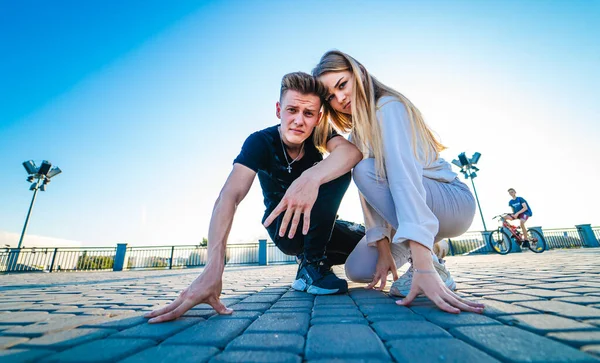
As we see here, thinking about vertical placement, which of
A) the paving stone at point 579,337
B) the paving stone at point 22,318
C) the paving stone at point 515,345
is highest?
the paving stone at point 22,318

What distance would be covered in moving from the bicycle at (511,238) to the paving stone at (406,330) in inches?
538

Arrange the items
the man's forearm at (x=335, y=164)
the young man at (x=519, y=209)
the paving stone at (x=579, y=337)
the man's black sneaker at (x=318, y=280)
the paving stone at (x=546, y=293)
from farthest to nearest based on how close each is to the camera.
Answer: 1. the young man at (x=519, y=209)
2. the man's black sneaker at (x=318, y=280)
3. the man's forearm at (x=335, y=164)
4. the paving stone at (x=546, y=293)
5. the paving stone at (x=579, y=337)

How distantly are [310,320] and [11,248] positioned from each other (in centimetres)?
1908

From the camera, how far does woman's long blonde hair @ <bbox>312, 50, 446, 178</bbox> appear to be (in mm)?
2162

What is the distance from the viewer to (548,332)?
104 cm

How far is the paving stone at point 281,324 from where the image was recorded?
1.23m

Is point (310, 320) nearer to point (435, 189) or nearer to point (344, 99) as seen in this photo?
point (435, 189)

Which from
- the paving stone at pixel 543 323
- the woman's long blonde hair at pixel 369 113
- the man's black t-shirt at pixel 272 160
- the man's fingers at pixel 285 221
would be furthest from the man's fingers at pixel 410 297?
the man's black t-shirt at pixel 272 160

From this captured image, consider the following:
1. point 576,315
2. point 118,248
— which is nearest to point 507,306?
point 576,315

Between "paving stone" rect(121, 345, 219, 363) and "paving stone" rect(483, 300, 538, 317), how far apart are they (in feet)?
4.45

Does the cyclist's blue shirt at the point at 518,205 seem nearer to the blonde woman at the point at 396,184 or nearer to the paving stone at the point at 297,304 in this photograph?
the blonde woman at the point at 396,184

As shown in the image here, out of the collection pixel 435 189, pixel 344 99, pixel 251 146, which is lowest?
pixel 435 189

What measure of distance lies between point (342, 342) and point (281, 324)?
1.43ft

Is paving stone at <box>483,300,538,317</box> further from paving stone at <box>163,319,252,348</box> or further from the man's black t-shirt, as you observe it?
the man's black t-shirt
